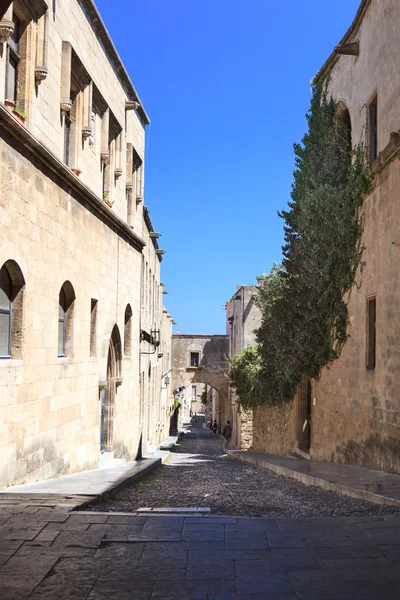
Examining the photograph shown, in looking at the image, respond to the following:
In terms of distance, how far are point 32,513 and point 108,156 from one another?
9132mm

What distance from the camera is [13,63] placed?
27.2 ft

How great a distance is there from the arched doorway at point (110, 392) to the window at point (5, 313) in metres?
5.42

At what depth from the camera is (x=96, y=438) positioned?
39.2 feet

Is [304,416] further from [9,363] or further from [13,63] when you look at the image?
[13,63]

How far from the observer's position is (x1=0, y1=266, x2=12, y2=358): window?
7719 mm

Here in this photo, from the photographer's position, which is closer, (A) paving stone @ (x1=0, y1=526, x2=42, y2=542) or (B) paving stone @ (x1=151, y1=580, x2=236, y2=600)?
(B) paving stone @ (x1=151, y1=580, x2=236, y2=600)

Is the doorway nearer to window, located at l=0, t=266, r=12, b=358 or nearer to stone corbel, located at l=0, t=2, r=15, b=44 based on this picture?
window, located at l=0, t=266, r=12, b=358

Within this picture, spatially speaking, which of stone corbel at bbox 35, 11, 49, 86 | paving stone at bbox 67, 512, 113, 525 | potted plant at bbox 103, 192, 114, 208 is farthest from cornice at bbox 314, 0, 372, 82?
paving stone at bbox 67, 512, 113, 525

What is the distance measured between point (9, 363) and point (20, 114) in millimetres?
3132

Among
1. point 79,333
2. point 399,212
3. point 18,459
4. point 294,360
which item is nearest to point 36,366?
point 18,459

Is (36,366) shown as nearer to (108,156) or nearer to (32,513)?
(32,513)

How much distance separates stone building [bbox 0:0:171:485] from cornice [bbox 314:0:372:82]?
184 inches

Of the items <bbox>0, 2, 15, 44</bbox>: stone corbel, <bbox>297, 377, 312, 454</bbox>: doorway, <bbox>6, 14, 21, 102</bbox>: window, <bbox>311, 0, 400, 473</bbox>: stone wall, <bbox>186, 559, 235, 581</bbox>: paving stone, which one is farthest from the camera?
<bbox>297, 377, 312, 454</bbox>: doorway

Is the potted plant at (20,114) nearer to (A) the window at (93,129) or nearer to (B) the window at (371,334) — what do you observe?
(A) the window at (93,129)
